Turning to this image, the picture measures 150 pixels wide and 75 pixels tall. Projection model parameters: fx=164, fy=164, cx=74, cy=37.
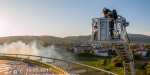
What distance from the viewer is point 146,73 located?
131 feet

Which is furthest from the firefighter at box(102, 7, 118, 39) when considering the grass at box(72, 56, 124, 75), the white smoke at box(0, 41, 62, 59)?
the white smoke at box(0, 41, 62, 59)

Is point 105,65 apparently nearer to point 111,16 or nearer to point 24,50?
point 111,16

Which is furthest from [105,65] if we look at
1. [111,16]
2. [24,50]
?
[24,50]

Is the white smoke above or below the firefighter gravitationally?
below

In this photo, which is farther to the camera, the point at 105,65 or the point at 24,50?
the point at 24,50

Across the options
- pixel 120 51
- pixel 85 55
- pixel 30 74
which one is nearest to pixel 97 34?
pixel 120 51

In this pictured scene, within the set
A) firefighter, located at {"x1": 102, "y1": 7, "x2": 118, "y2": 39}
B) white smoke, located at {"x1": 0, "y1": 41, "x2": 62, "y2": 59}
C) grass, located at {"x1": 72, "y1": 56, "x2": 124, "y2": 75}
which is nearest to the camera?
firefighter, located at {"x1": 102, "y1": 7, "x2": 118, "y2": 39}

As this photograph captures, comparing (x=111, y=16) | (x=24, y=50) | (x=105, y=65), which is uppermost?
(x=111, y=16)

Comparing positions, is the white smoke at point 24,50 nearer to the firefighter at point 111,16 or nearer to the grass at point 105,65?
the grass at point 105,65

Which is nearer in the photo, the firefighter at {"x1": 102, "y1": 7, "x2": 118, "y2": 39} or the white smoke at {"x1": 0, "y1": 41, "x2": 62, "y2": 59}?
the firefighter at {"x1": 102, "y1": 7, "x2": 118, "y2": 39}

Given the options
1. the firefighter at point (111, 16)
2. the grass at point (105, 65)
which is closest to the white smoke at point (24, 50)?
the grass at point (105, 65)

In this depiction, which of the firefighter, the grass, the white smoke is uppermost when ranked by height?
the firefighter

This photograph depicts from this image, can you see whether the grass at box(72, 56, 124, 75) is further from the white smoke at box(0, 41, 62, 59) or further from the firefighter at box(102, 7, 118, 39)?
the firefighter at box(102, 7, 118, 39)

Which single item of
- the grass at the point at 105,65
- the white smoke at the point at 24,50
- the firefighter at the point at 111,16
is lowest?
the grass at the point at 105,65
